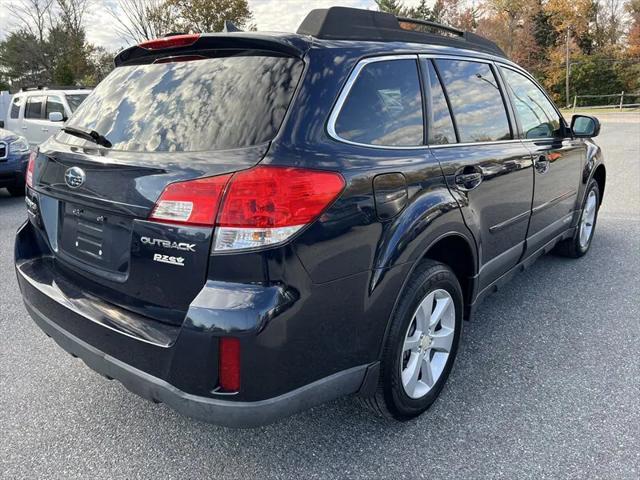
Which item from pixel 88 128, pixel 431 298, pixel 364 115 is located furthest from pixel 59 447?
pixel 364 115

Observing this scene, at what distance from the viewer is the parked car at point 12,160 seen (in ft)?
25.6

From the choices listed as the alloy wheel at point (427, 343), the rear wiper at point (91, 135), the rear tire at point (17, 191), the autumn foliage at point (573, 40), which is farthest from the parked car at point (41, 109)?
the autumn foliage at point (573, 40)

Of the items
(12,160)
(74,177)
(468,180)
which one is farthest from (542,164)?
(12,160)

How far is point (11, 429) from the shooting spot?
2.41m

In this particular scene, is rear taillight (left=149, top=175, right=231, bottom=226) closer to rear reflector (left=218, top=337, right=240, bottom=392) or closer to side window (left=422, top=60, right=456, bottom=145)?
rear reflector (left=218, top=337, right=240, bottom=392)

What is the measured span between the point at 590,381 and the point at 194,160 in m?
2.43

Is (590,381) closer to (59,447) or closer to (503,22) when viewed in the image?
(59,447)

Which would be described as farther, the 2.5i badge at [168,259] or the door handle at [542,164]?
the door handle at [542,164]

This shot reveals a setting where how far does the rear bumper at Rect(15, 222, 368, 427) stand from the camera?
174cm

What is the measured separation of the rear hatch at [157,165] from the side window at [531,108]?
206cm

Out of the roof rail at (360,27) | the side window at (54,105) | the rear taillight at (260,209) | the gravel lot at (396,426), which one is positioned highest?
the roof rail at (360,27)

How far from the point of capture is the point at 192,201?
1.77 metres

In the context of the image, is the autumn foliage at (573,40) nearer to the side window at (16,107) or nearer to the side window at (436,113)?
the side window at (16,107)

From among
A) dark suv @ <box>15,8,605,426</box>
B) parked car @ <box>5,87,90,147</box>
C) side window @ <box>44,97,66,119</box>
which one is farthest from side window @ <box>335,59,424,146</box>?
side window @ <box>44,97,66,119</box>
